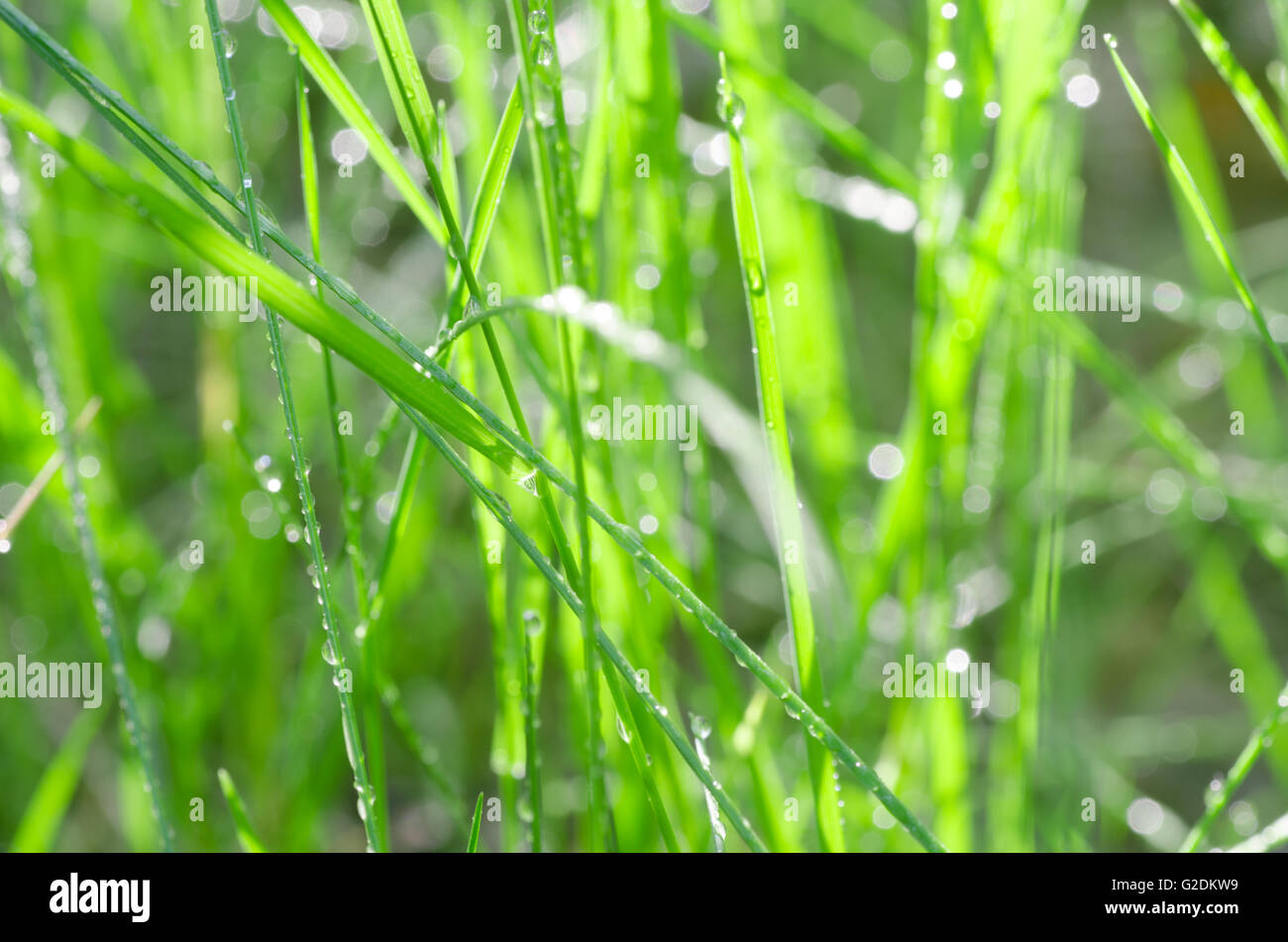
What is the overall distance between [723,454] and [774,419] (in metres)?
0.66

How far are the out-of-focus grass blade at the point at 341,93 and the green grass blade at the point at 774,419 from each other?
0.12m

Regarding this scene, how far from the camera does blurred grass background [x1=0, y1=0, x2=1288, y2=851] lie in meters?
0.51

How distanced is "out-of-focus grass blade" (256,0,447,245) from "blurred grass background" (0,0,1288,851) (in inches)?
3.7

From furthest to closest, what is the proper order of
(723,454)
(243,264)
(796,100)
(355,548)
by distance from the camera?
(723,454) → (796,100) → (355,548) → (243,264)

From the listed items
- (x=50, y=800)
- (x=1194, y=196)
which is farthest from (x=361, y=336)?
(x=50, y=800)

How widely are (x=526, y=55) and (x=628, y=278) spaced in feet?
0.81

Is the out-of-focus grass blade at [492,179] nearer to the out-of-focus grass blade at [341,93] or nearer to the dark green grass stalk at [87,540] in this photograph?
the out-of-focus grass blade at [341,93]

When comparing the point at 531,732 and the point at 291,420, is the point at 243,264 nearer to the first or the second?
the point at 291,420

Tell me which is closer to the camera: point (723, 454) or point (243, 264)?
point (243, 264)

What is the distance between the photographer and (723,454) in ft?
3.31

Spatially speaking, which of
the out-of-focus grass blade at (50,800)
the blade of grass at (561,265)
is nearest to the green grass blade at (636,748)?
the blade of grass at (561,265)
